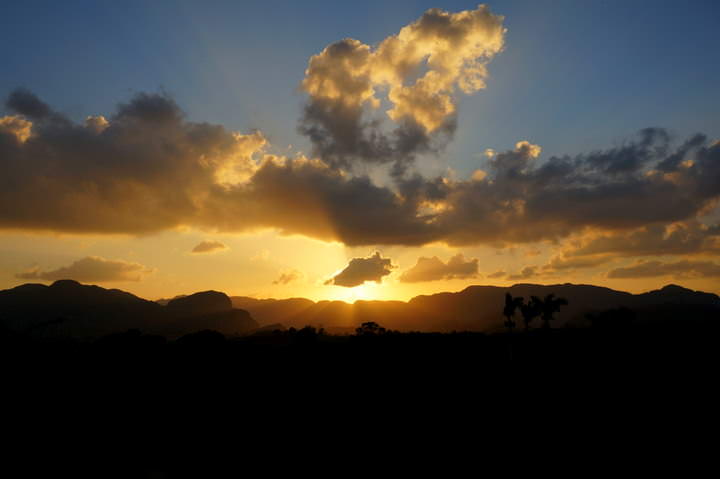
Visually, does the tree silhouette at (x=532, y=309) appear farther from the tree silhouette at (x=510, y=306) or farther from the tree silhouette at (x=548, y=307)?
the tree silhouette at (x=510, y=306)

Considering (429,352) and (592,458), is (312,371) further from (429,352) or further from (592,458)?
(592,458)

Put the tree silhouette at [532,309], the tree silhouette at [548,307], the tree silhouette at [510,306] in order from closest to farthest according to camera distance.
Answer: the tree silhouette at [548,307], the tree silhouette at [532,309], the tree silhouette at [510,306]

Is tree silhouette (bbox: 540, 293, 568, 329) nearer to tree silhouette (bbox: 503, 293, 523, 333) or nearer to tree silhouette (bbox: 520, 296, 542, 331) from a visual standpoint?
tree silhouette (bbox: 520, 296, 542, 331)

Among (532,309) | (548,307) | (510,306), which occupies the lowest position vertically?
(532,309)

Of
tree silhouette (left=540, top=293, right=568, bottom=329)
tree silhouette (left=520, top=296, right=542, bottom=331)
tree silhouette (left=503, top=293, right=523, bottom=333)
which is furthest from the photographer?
tree silhouette (left=503, top=293, right=523, bottom=333)

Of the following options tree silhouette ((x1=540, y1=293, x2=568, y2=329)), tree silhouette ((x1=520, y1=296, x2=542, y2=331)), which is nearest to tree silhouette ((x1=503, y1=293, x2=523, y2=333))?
tree silhouette ((x1=520, y1=296, x2=542, y2=331))

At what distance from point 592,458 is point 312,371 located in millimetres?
33541

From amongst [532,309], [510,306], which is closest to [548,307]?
[532,309]

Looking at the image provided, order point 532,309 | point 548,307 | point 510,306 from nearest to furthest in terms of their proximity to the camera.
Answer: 1. point 548,307
2. point 532,309
3. point 510,306

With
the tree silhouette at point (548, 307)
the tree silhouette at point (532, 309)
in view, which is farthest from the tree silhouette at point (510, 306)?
the tree silhouette at point (548, 307)

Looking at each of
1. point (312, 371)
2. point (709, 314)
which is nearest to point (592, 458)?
point (312, 371)

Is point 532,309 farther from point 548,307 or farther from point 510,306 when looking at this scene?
point 510,306

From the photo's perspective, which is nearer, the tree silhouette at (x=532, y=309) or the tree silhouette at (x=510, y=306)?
the tree silhouette at (x=532, y=309)

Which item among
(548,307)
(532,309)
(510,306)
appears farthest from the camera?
(510,306)
